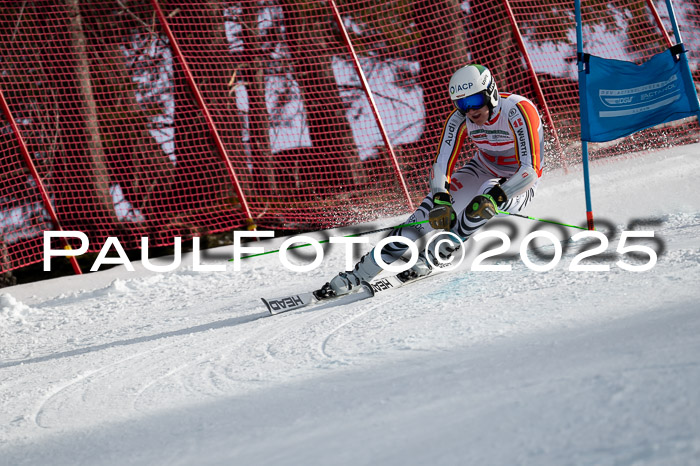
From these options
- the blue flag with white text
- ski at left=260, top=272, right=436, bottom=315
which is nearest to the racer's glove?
ski at left=260, top=272, right=436, bottom=315

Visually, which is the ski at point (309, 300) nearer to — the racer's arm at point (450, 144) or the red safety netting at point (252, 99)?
the racer's arm at point (450, 144)

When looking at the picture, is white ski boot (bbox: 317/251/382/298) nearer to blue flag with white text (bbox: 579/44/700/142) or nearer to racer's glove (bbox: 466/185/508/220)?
racer's glove (bbox: 466/185/508/220)

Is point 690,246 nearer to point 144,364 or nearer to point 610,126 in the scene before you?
point 610,126

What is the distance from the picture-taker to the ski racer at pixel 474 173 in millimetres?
4453

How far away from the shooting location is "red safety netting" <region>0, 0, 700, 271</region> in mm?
7645

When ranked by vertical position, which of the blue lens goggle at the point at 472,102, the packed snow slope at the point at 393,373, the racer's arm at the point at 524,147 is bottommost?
the packed snow slope at the point at 393,373

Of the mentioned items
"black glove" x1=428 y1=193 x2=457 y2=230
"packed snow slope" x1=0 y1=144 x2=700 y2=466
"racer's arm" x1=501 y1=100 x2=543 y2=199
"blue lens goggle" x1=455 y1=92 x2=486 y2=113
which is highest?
"blue lens goggle" x1=455 y1=92 x2=486 y2=113

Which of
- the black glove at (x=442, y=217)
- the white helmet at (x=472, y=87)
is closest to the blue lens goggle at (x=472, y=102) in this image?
the white helmet at (x=472, y=87)

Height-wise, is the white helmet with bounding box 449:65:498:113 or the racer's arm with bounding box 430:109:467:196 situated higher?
the white helmet with bounding box 449:65:498:113

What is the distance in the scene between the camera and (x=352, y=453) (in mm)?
2021

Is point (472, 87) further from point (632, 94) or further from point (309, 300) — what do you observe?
point (309, 300)

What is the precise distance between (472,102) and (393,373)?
7.66 ft

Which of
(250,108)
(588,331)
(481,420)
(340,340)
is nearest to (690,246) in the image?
(588,331)

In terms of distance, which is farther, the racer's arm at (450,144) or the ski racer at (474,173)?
the racer's arm at (450,144)
